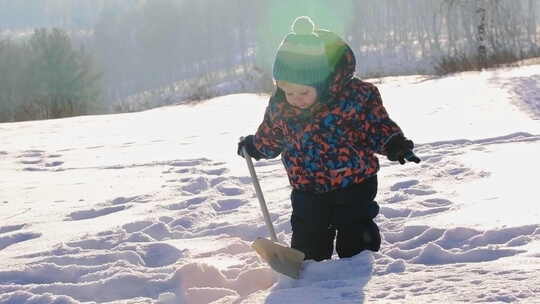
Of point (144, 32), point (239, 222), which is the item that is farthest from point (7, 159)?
point (144, 32)

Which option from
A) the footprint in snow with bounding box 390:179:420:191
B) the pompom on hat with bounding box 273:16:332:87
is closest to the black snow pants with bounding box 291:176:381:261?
the pompom on hat with bounding box 273:16:332:87

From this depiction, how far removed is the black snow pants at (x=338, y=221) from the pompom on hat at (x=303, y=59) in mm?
452

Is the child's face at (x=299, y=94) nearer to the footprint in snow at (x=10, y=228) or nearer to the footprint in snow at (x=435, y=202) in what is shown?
the footprint in snow at (x=435, y=202)

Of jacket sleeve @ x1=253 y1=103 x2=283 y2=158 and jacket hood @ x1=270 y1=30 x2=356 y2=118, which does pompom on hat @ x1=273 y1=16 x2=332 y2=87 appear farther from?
jacket sleeve @ x1=253 y1=103 x2=283 y2=158

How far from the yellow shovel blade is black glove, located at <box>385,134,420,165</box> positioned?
1.60 feet

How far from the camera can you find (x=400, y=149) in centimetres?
227

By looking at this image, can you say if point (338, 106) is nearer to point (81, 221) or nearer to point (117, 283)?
point (117, 283)

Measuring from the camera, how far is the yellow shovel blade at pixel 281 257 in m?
2.20

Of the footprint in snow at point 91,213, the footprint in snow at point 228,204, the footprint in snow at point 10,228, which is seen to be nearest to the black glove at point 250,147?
the footprint in snow at point 228,204

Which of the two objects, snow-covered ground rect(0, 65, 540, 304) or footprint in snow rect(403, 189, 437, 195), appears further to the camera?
footprint in snow rect(403, 189, 437, 195)

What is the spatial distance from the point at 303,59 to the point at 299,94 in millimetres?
132

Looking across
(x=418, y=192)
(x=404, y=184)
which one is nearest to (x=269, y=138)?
(x=418, y=192)

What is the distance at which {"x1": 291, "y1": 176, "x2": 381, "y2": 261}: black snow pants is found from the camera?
8.04 feet

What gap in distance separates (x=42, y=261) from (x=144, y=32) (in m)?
70.7
